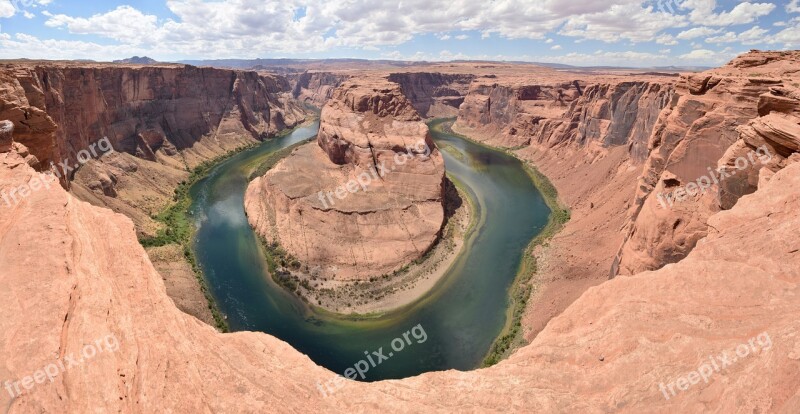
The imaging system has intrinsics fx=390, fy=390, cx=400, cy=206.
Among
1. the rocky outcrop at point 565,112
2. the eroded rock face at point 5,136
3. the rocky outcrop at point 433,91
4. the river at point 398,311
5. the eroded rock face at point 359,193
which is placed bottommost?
the river at point 398,311

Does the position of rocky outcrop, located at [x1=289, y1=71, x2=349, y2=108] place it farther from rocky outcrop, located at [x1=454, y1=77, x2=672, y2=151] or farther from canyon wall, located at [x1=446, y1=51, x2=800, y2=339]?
canyon wall, located at [x1=446, y1=51, x2=800, y2=339]

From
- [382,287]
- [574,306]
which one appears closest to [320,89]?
[382,287]

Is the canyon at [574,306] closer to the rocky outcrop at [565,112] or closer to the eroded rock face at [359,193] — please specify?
the eroded rock face at [359,193]

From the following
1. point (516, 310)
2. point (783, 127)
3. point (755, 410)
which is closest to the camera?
point (755, 410)

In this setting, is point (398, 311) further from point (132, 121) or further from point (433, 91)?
point (433, 91)

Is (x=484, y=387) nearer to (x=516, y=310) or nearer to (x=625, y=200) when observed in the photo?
(x=516, y=310)

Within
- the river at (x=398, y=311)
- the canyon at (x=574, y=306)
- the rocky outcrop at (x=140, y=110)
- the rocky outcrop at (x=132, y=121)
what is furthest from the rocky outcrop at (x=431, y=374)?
the river at (x=398, y=311)

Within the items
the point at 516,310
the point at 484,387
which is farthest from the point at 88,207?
the point at 516,310
